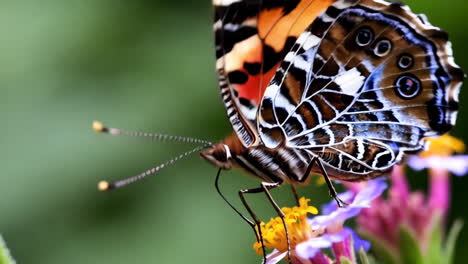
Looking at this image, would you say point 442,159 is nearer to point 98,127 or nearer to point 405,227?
point 405,227

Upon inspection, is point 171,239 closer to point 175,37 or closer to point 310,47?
point 175,37

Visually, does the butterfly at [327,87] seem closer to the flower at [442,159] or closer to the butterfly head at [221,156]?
the butterfly head at [221,156]

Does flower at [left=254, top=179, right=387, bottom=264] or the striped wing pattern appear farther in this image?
the striped wing pattern

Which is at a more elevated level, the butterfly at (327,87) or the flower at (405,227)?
the butterfly at (327,87)

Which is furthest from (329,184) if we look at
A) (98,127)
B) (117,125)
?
(117,125)

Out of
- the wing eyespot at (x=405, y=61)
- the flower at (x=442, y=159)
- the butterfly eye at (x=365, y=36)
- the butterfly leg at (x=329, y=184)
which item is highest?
the butterfly eye at (x=365, y=36)

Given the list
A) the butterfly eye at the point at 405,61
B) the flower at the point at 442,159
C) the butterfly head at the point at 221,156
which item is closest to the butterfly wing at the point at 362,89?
the butterfly eye at the point at 405,61

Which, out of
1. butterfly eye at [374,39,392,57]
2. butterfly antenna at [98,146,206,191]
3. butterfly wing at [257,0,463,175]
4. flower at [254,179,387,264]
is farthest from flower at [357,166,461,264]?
butterfly antenna at [98,146,206,191]

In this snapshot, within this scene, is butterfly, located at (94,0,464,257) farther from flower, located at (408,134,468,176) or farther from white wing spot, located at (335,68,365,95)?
flower, located at (408,134,468,176)
